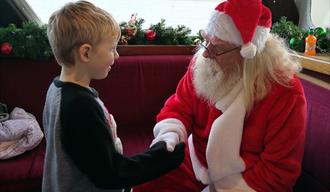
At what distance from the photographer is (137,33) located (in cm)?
245

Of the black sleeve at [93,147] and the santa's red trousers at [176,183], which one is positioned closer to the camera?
the black sleeve at [93,147]

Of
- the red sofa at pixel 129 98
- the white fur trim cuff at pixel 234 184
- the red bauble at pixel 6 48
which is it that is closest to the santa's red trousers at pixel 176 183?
the white fur trim cuff at pixel 234 184

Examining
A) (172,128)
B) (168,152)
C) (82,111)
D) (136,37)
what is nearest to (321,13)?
(136,37)

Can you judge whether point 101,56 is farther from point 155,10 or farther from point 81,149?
point 155,10

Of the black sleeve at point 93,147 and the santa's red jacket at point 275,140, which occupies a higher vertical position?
the black sleeve at point 93,147

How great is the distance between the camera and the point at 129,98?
7.64 ft

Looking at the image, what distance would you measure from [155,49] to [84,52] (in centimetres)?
146

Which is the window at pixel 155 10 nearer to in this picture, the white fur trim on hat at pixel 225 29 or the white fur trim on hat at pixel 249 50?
the white fur trim on hat at pixel 225 29

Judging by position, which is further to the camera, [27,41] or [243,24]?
[27,41]

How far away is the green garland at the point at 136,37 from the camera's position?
2.07 metres

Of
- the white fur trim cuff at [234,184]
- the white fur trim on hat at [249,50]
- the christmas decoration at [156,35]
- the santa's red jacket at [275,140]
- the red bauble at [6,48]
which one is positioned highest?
the red bauble at [6,48]

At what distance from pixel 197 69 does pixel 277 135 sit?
49 cm

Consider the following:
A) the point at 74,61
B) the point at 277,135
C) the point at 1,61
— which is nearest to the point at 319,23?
the point at 277,135

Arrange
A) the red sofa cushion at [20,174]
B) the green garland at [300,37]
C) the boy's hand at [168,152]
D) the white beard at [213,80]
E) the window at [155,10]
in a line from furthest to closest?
the window at [155,10]
the green garland at [300,37]
the red sofa cushion at [20,174]
the white beard at [213,80]
the boy's hand at [168,152]
